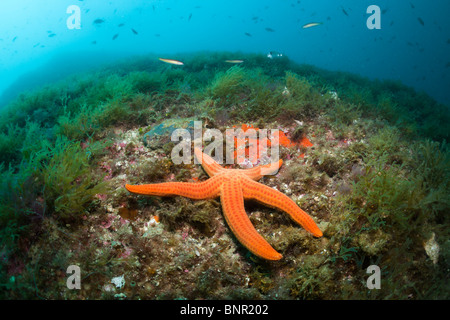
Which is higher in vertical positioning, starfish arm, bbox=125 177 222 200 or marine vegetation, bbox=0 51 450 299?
starfish arm, bbox=125 177 222 200

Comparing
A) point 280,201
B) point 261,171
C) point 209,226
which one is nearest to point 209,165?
point 261,171

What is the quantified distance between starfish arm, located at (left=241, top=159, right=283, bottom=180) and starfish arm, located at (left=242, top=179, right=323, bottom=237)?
0.34m

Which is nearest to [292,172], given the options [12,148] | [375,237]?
[375,237]

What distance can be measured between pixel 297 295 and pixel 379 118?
6.20 meters

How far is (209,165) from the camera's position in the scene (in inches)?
167

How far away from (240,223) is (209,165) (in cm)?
140

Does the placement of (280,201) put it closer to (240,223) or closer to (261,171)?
(240,223)

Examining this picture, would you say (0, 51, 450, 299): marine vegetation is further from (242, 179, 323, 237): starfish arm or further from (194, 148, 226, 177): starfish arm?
(194, 148, 226, 177): starfish arm

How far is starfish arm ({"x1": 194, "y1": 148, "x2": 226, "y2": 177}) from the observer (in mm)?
4113

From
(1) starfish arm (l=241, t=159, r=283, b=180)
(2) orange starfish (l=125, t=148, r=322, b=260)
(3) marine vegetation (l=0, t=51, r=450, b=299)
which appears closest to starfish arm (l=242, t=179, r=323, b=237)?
(2) orange starfish (l=125, t=148, r=322, b=260)

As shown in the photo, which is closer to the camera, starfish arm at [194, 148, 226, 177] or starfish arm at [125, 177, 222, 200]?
starfish arm at [125, 177, 222, 200]
